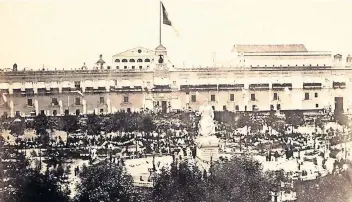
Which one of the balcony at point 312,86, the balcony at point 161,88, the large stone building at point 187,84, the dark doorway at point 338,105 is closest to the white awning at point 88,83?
the large stone building at point 187,84

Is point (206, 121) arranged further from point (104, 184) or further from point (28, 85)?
point (28, 85)

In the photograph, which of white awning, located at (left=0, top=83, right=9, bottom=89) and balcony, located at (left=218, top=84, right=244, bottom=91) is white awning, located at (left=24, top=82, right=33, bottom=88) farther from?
balcony, located at (left=218, top=84, right=244, bottom=91)

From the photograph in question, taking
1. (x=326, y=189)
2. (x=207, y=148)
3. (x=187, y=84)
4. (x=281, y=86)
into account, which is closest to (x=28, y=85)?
(x=187, y=84)

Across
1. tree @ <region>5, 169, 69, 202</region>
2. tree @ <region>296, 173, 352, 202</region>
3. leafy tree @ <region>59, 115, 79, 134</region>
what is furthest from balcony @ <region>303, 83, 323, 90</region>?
tree @ <region>5, 169, 69, 202</region>

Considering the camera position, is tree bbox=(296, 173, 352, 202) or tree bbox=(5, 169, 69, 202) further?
tree bbox=(296, 173, 352, 202)

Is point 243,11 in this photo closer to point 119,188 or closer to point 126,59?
point 126,59

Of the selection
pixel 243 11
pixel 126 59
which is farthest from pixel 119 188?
pixel 243 11
